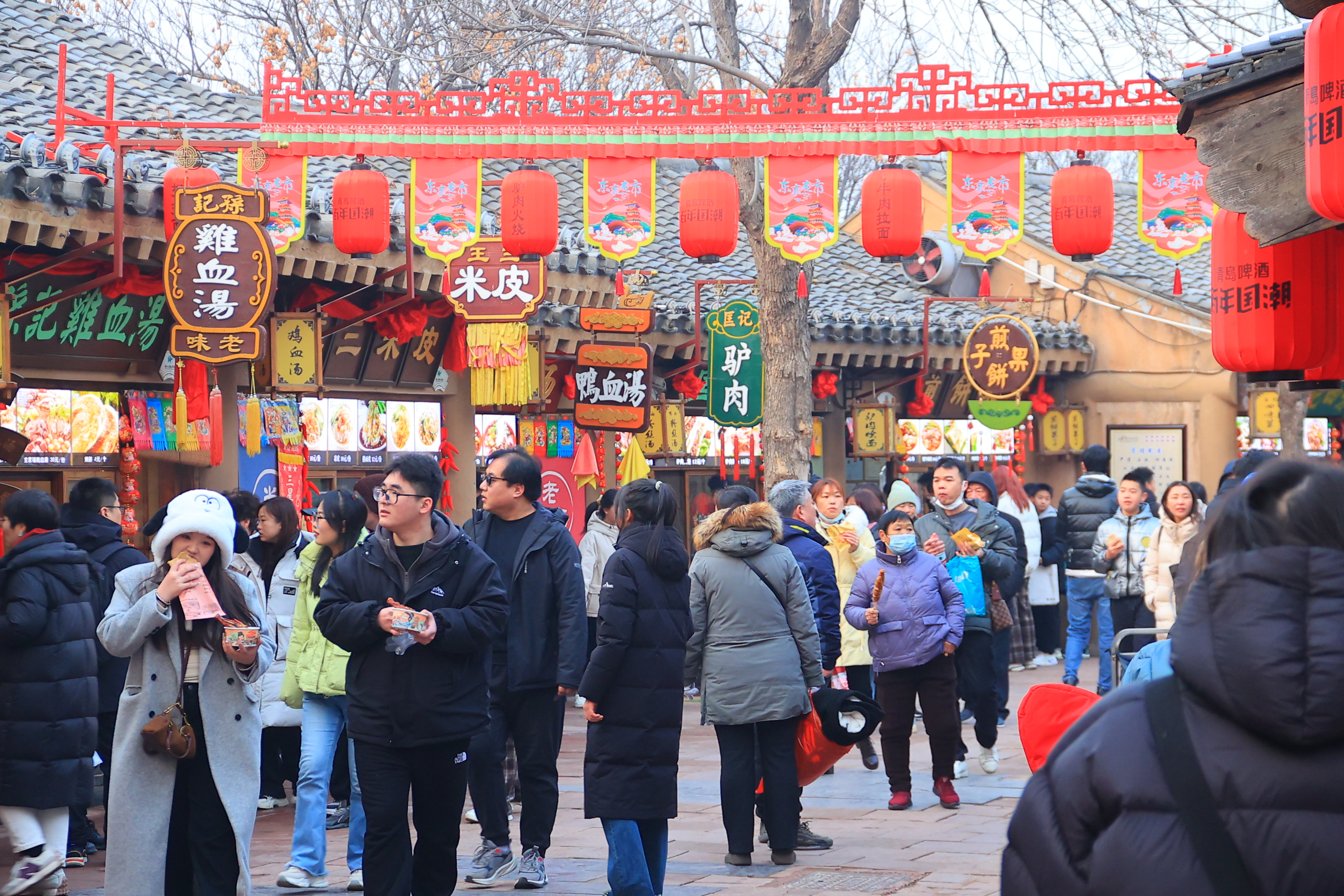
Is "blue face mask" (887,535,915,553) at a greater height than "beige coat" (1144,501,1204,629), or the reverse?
"blue face mask" (887,535,915,553)

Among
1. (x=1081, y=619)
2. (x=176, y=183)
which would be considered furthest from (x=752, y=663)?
(x=1081, y=619)

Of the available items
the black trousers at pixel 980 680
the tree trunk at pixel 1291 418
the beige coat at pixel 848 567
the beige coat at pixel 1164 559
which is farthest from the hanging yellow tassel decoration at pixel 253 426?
the tree trunk at pixel 1291 418

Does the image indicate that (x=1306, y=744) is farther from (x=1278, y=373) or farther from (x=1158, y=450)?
(x=1158, y=450)

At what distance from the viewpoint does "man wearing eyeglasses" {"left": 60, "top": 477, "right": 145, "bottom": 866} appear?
7.18 meters

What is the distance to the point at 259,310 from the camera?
977 centimetres

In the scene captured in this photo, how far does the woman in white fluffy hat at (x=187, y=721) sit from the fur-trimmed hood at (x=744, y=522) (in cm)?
245

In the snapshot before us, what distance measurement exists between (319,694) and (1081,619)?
315 inches

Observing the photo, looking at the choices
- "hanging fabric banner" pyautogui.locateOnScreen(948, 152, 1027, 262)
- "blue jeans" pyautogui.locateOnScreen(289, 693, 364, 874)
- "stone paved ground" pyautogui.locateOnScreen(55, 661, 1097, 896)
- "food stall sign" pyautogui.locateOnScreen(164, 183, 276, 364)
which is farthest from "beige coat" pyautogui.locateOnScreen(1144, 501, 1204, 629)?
"food stall sign" pyautogui.locateOnScreen(164, 183, 276, 364)

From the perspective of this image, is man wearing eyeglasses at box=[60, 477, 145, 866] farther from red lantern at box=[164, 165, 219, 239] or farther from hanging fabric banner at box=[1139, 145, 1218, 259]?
hanging fabric banner at box=[1139, 145, 1218, 259]

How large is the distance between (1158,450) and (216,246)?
15.7 m

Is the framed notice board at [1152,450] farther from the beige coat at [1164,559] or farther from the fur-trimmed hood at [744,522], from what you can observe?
the fur-trimmed hood at [744,522]

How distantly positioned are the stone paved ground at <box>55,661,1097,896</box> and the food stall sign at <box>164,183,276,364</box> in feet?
10.6

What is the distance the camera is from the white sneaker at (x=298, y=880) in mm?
6262

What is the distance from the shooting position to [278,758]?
818cm
